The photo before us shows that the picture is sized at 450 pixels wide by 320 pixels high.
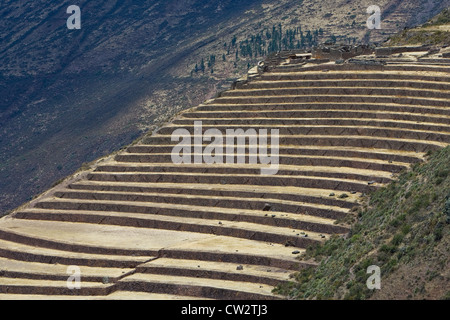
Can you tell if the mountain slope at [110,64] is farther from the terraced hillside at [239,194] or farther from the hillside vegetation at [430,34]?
the terraced hillside at [239,194]

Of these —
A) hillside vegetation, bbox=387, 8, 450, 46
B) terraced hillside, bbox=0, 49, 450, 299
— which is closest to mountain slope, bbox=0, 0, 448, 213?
hillside vegetation, bbox=387, 8, 450, 46

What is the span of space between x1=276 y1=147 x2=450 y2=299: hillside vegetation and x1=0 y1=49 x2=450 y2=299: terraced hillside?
3.51 feet

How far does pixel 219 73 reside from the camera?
114938 mm

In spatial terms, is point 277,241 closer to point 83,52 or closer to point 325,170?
point 325,170

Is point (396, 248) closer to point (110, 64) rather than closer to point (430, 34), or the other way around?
point (430, 34)

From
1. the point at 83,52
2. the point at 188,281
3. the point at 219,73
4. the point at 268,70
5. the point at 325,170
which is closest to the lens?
the point at 188,281

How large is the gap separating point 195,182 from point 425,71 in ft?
34.8

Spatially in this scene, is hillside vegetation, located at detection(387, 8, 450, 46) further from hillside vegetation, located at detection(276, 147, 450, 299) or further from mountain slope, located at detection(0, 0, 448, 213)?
mountain slope, located at detection(0, 0, 448, 213)

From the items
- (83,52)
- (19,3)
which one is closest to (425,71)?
(83,52)

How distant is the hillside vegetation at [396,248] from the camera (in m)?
24.2

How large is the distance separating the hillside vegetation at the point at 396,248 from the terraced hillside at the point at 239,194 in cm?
107

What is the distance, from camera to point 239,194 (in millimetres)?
39531

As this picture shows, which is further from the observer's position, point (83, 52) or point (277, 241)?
point (83, 52)

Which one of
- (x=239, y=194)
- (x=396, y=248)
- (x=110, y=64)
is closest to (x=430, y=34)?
(x=239, y=194)
